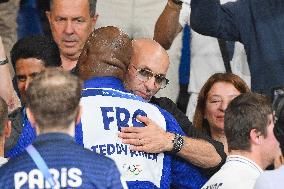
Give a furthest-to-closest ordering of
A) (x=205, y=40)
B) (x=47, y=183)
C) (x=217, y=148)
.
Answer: (x=205, y=40) → (x=217, y=148) → (x=47, y=183)

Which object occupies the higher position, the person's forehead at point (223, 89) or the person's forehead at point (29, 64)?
the person's forehead at point (29, 64)

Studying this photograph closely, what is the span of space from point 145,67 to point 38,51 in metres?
1.18

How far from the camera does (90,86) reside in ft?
15.6

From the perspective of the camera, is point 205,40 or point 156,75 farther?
point 205,40

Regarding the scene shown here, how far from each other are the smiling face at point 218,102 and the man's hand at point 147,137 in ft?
5.45

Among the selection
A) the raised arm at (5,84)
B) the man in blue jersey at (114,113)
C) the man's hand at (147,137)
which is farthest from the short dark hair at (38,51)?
the man's hand at (147,137)

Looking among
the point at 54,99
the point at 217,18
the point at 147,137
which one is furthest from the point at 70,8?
the point at 54,99

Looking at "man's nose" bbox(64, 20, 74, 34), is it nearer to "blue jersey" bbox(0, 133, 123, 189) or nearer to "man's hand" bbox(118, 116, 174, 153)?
"man's hand" bbox(118, 116, 174, 153)

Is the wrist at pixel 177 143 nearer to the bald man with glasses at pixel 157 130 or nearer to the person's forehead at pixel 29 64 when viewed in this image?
the bald man with glasses at pixel 157 130

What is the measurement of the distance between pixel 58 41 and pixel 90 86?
6.32ft

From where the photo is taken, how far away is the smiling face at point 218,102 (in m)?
6.56

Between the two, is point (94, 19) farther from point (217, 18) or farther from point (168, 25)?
point (217, 18)

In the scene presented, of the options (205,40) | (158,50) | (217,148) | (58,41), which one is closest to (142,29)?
(205,40)

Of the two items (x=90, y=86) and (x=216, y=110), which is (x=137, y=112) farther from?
(x=216, y=110)
